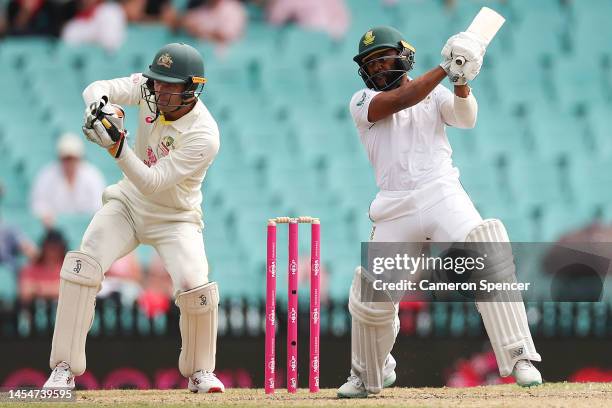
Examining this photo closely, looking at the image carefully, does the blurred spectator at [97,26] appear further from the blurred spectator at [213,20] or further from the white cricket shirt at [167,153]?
the white cricket shirt at [167,153]

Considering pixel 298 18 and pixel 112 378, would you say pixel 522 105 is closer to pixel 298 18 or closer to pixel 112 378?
pixel 298 18

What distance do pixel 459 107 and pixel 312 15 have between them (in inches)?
261

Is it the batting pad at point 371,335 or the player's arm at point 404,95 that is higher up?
the player's arm at point 404,95

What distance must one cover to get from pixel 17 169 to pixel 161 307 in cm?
264

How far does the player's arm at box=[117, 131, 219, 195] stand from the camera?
5.94 meters

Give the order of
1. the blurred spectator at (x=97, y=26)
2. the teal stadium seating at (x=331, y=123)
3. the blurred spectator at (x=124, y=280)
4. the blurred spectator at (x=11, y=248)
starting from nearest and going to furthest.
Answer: the blurred spectator at (x=124, y=280) → the blurred spectator at (x=11, y=248) → the teal stadium seating at (x=331, y=123) → the blurred spectator at (x=97, y=26)

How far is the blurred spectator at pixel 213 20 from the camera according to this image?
1201 centimetres

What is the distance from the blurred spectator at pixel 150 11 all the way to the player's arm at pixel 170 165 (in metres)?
5.94

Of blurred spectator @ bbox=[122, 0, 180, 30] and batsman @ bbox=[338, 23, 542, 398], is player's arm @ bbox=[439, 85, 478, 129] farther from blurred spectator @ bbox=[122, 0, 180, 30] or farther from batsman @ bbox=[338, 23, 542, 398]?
blurred spectator @ bbox=[122, 0, 180, 30]

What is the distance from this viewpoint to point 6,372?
821 centimetres

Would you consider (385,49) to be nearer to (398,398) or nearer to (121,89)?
(121,89)

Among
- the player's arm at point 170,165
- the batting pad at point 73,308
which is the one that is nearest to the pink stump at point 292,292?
the player's arm at point 170,165

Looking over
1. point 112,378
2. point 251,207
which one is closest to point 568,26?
point 251,207

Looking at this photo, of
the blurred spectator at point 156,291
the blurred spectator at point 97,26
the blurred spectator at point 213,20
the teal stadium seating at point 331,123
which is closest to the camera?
the blurred spectator at point 156,291
